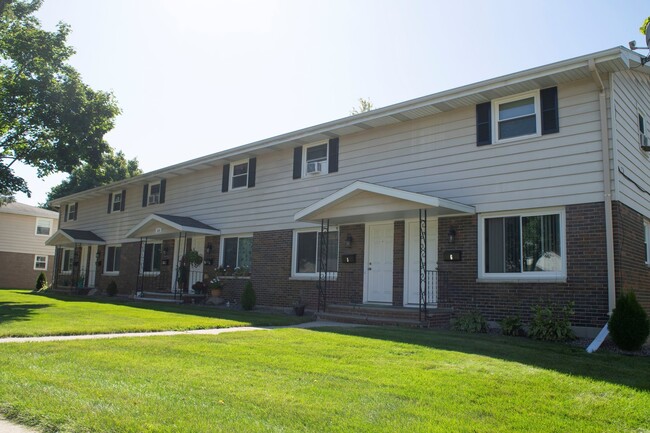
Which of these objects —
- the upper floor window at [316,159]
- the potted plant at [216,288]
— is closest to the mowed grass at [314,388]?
the upper floor window at [316,159]

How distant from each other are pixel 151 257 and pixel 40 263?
68.0ft

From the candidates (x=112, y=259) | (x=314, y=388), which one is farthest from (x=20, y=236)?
(x=314, y=388)

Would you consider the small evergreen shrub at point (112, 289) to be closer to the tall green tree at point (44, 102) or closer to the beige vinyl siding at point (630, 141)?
the tall green tree at point (44, 102)

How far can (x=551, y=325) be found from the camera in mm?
9727

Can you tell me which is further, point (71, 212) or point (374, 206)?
point (71, 212)

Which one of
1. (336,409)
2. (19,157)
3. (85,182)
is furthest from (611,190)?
(85,182)

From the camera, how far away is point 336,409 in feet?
14.3

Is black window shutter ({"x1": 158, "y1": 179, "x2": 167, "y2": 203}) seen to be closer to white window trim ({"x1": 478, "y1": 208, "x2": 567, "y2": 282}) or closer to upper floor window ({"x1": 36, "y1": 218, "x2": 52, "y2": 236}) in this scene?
white window trim ({"x1": 478, "y1": 208, "x2": 567, "y2": 282})

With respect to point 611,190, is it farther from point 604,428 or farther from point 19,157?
point 19,157

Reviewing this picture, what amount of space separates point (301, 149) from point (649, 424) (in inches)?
508

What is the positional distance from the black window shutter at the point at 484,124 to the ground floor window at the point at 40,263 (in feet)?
115

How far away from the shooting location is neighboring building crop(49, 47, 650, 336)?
10273 mm

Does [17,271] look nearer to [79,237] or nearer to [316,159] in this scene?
[79,237]

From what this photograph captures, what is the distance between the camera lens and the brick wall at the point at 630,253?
9930 millimetres
